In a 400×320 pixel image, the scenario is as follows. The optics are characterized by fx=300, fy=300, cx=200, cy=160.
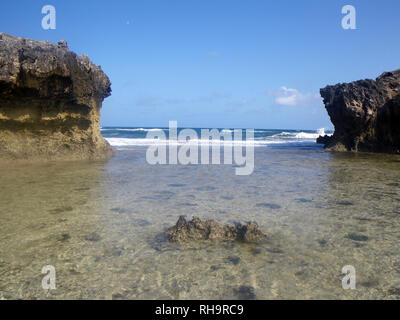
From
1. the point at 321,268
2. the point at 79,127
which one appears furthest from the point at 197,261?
the point at 79,127

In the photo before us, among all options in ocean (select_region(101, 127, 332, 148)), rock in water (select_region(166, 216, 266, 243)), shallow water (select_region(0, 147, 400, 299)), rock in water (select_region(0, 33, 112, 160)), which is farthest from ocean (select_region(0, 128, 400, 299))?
ocean (select_region(101, 127, 332, 148))

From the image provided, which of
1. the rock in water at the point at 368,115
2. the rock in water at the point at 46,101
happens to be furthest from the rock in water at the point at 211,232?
the rock in water at the point at 368,115

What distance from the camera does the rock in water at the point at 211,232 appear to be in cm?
309

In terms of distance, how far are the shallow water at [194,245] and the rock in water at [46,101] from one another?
3.27 m

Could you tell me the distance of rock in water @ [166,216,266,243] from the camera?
3.09 m

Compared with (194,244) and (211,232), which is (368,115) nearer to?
(211,232)

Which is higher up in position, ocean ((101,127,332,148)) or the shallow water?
ocean ((101,127,332,148))

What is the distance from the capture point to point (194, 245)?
2.96 meters

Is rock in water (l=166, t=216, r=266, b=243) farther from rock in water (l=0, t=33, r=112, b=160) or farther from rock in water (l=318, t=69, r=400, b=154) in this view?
rock in water (l=318, t=69, r=400, b=154)

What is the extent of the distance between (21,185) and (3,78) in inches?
137

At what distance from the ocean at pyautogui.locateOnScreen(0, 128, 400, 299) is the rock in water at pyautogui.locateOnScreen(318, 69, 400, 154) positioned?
10.4 meters

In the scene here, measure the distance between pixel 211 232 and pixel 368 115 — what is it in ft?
50.0

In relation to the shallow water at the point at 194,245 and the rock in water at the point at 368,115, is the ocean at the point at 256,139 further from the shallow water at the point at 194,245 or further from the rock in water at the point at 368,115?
the shallow water at the point at 194,245
